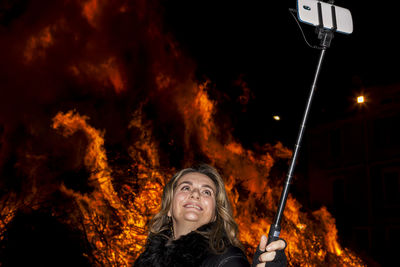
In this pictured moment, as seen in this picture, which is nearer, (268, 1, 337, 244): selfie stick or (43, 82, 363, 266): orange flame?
(268, 1, 337, 244): selfie stick

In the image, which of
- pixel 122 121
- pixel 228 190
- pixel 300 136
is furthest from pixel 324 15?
pixel 122 121

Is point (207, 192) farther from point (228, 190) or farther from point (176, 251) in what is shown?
point (228, 190)

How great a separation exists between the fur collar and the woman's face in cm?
11

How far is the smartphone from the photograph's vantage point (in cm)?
225

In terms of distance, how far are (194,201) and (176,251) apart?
0.43 meters

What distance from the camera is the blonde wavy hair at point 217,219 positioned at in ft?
9.81

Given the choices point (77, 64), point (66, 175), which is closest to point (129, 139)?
point (66, 175)

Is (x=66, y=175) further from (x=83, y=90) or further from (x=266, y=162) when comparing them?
(x=266, y=162)

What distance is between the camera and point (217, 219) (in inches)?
131

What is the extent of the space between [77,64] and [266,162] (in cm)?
738

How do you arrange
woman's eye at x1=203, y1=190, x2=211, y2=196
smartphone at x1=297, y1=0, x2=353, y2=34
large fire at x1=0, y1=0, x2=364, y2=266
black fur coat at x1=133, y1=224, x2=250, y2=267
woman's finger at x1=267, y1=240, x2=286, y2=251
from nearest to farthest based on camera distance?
woman's finger at x1=267, y1=240, x2=286, y2=251 → smartphone at x1=297, y1=0, x2=353, y2=34 → black fur coat at x1=133, y1=224, x2=250, y2=267 → woman's eye at x1=203, y1=190, x2=211, y2=196 → large fire at x1=0, y1=0, x2=364, y2=266

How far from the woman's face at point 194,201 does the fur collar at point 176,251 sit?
4.5 inches

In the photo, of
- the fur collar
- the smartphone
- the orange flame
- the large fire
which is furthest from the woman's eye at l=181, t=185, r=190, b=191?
the large fire

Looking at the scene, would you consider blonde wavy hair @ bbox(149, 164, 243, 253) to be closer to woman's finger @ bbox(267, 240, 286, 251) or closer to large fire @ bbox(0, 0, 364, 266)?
woman's finger @ bbox(267, 240, 286, 251)
